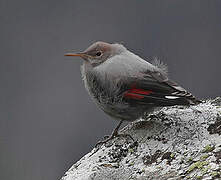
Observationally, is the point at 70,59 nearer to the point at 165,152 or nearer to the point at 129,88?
the point at 129,88

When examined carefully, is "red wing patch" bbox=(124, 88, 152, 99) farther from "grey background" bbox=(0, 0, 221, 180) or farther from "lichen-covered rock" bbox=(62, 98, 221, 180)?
"grey background" bbox=(0, 0, 221, 180)

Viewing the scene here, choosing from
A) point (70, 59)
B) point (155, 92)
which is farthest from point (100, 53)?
point (70, 59)

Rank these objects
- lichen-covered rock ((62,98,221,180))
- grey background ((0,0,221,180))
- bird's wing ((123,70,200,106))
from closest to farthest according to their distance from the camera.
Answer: lichen-covered rock ((62,98,221,180))
bird's wing ((123,70,200,106))
grey background ((0,0,221,180))

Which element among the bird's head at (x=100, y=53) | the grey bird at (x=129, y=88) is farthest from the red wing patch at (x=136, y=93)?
the bird's head at (x=100, y=53)

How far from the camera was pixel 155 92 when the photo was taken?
609 cm

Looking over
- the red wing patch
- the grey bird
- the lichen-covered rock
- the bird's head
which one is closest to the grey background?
the bird's head

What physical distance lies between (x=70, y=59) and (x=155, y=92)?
87446 mm

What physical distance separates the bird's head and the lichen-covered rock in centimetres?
97

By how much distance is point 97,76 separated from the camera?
639 cm

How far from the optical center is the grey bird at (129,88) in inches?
239

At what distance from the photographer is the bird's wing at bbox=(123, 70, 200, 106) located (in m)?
5.99

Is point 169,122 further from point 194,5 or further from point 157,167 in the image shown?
point 194,5

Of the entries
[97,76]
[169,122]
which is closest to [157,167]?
[169,122]

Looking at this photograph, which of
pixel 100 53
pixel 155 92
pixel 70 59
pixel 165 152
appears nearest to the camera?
pixel 165 152
